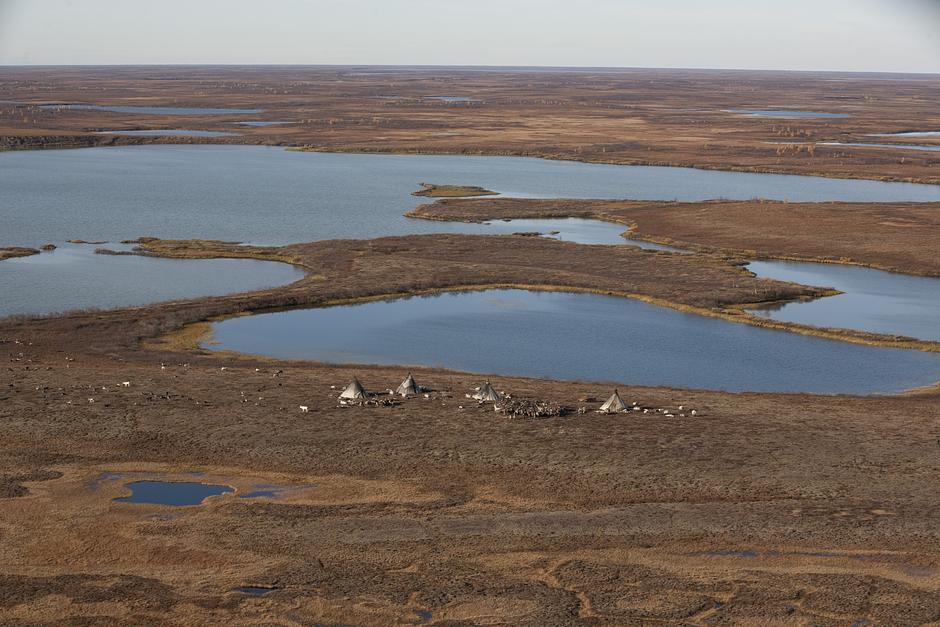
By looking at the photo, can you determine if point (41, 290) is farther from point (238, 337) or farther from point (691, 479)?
point (691, 479)

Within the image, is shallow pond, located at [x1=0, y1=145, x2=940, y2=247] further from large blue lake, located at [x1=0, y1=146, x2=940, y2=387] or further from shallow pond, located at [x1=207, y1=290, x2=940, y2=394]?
shallow pond, located at [x1=207, y1=290, x2=940, y2=394]

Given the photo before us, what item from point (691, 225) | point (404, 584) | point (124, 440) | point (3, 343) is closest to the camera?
point (404, 584)

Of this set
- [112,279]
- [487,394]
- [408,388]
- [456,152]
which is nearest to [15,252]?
[112,279]

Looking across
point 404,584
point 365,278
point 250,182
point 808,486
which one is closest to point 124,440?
point 404,584

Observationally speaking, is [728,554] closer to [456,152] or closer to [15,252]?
[15,252]

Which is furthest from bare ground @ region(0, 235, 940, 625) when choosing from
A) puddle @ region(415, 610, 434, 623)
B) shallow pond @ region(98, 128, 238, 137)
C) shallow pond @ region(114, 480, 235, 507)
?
shallow pond @ region(98, 128, 238, 137)

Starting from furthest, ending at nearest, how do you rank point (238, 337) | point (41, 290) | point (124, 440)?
point (41, 290), point (238, 337), point (124, 440)
